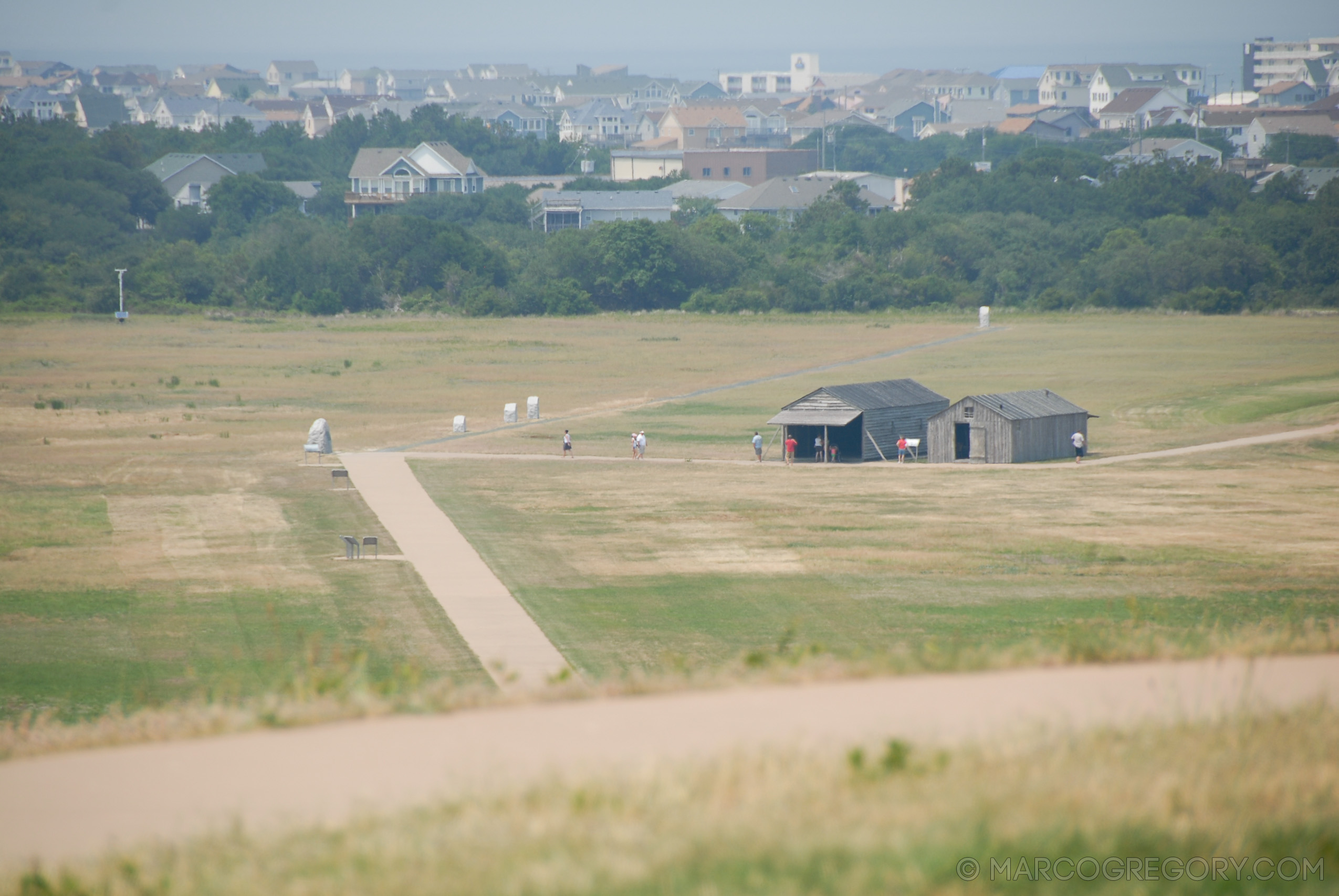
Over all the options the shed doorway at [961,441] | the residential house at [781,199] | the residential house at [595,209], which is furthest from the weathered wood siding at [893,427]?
the residential house at [595,209]

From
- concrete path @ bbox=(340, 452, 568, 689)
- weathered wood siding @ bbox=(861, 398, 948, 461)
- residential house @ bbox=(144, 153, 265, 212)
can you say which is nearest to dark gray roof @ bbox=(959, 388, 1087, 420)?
weathered wood siding @ bbox=(861, 398, 948, 461)

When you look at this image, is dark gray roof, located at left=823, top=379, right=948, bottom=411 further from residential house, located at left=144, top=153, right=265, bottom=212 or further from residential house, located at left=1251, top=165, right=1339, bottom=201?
residential house, located at left=144, top=153, right=265, bottom=212

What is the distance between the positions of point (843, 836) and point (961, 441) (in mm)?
45020

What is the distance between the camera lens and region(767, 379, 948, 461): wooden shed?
51375 mm

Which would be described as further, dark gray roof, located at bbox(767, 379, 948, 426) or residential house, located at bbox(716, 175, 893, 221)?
residential house, located at bbox(716, 175, 893, 221)

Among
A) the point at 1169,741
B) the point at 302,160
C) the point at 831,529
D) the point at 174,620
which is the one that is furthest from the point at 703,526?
the point at 302,160

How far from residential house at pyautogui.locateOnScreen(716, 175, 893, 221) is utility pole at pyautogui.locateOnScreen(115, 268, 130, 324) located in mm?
61336

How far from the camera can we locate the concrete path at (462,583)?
22.4 m

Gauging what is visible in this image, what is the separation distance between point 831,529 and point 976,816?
2899cm

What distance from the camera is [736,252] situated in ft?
406

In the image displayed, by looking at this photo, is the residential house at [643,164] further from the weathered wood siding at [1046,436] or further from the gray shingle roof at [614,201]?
the weathered wood siding at [1046,436]

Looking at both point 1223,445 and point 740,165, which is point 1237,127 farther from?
point 1223,445

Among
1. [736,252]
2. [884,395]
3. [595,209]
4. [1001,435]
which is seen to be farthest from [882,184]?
[1001,435]

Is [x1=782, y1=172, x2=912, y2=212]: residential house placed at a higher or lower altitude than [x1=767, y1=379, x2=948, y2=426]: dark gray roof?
higher
